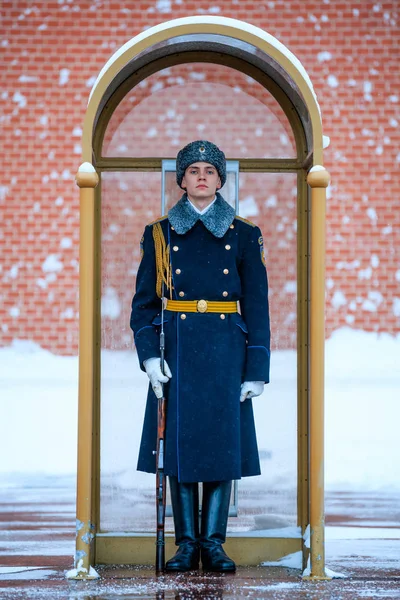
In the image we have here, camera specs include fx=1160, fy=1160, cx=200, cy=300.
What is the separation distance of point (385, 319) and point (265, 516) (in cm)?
376

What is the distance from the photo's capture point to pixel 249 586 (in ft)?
11.3

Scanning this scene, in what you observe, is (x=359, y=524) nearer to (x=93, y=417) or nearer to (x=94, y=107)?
(x=93, y=417)

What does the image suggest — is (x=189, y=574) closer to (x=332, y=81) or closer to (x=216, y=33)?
(x=216, y=33)

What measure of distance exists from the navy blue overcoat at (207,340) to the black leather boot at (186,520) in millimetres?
65

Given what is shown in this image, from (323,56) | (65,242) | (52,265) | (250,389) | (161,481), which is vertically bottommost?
(161,481)

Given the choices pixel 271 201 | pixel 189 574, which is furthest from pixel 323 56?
pixel 189 574

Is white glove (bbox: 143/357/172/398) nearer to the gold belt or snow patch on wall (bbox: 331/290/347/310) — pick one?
the gold belt

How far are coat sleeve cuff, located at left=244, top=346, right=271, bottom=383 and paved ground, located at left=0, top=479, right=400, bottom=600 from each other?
626 millimetres

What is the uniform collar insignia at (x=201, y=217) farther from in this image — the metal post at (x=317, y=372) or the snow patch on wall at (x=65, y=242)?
the snow patch on wall at (x=65, y=242)

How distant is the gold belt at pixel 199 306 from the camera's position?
3.71 meters

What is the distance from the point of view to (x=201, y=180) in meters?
3.77

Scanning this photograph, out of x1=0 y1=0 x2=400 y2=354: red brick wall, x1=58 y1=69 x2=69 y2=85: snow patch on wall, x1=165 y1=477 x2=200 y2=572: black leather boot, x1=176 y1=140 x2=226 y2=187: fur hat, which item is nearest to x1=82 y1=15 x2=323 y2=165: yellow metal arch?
x1=176 y1=140 x2=226 y2=187: fur hat

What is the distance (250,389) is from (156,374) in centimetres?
31

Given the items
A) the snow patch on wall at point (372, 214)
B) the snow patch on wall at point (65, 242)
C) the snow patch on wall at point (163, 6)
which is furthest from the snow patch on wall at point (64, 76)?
the snow patch on wall at point (372, 214)
